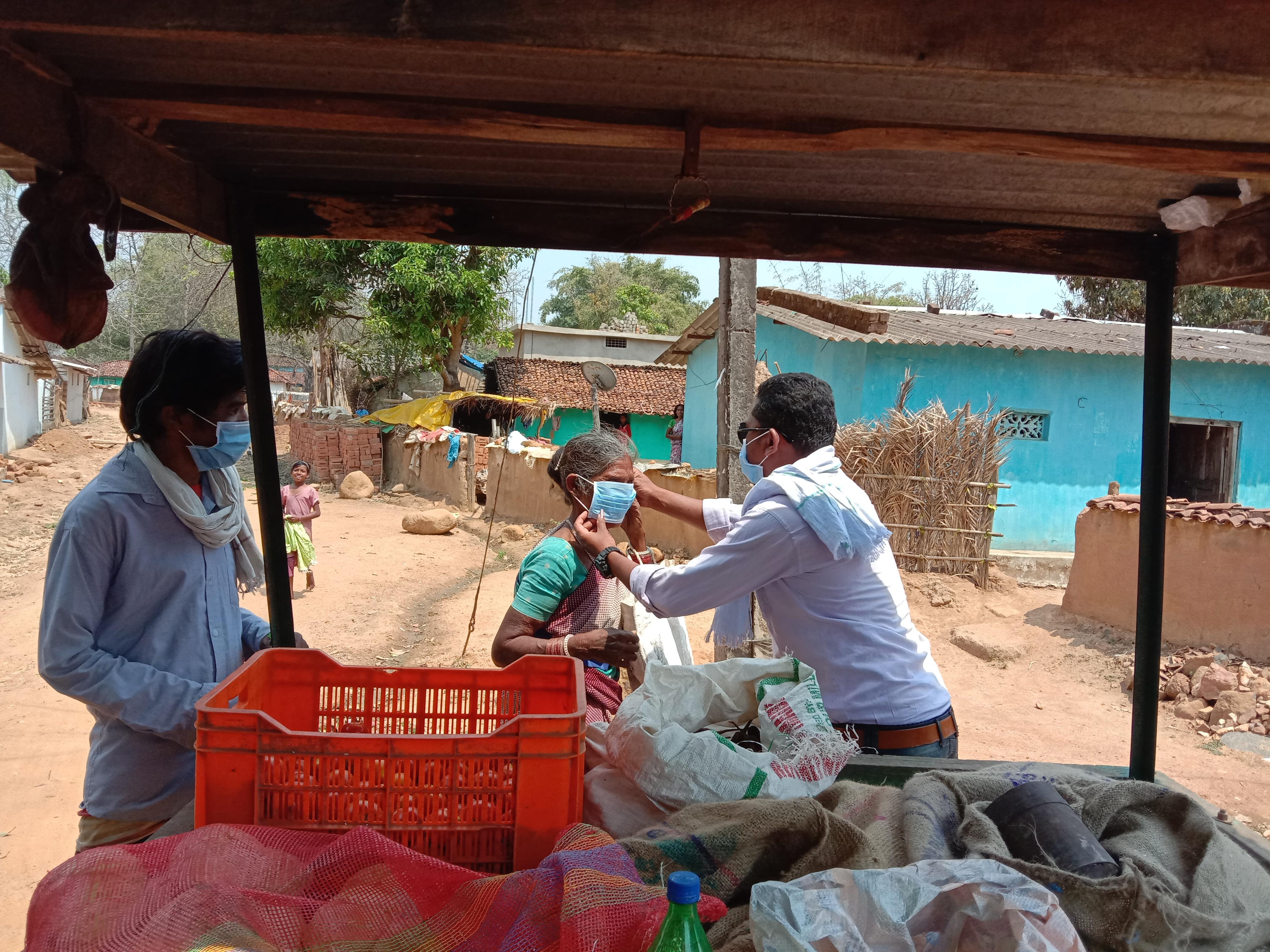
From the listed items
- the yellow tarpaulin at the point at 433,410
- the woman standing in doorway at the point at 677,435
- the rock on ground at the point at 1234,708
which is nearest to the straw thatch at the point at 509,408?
the yellow tarpaulin at the point at 433,410

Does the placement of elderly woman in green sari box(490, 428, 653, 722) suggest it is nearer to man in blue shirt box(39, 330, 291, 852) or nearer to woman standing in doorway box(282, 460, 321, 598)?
man in blue shirt box(39, 330, 291, 852)

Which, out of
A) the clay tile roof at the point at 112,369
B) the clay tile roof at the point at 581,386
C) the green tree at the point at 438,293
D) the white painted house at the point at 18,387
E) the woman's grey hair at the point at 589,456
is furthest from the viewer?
the clay tile roof at the point at 112,369

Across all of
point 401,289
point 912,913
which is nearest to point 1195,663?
point 912,913

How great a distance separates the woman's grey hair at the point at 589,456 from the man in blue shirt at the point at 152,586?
3.55ft

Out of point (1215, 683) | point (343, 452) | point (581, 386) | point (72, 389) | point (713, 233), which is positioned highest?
point (581, 386)

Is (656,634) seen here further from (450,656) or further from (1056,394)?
(1056,394)

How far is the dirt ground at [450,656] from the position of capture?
570 centimetres

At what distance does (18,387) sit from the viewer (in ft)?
74.9

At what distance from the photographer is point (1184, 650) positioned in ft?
28.7

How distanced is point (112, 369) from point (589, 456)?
5515cm

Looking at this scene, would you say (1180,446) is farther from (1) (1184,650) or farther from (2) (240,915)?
(2) (240,915)

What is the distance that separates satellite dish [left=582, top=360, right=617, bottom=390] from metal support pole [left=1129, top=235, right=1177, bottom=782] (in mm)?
12849

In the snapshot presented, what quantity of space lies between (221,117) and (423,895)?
1552 mm

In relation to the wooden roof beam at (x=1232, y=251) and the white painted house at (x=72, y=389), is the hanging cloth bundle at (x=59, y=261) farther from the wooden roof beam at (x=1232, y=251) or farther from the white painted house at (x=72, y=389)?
the white painted house at (x=72, y=389)
